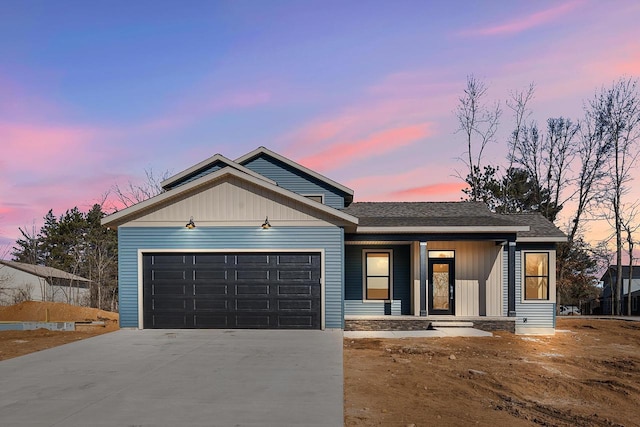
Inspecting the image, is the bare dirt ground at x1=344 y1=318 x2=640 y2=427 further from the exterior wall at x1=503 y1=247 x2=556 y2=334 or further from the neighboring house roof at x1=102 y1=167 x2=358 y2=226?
the neighboring house roof at x1=102 y1=167 x2=358 y2=226

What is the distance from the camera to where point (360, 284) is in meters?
14.6

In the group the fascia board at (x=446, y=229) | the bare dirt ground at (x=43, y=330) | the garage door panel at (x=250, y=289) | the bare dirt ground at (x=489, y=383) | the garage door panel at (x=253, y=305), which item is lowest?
the bare dirt ground at (x=43, y=330)

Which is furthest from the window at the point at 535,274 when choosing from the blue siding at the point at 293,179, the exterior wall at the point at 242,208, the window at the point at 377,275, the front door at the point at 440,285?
the exterior wall at the point at 242,208

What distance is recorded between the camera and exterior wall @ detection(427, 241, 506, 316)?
1433 cm

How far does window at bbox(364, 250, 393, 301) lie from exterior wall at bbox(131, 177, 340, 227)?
10.7 ft

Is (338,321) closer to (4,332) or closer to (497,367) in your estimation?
(497,367)

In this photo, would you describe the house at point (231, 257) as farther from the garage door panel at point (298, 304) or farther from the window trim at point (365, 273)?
the window trim at point (365, 273)

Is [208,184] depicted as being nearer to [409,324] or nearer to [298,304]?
[298,304]

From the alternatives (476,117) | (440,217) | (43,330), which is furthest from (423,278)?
(476,117)

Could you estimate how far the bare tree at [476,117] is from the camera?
94.5ft

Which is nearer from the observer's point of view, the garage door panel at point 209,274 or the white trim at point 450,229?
the garage door panel at point 209,274

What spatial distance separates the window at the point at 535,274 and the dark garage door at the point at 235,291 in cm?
774

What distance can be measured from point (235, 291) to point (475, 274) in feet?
26.7

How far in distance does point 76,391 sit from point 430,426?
5.04m
